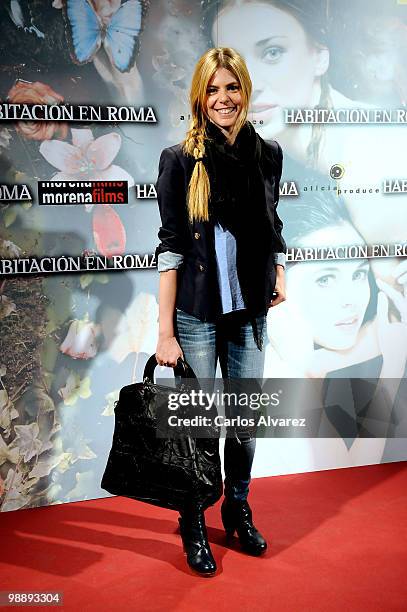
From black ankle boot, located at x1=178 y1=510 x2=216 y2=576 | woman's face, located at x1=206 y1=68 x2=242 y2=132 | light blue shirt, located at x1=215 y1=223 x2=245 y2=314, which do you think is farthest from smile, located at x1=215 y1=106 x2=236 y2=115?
black ankle boot, located at x1=178 y1=510 x2=216 y2=576

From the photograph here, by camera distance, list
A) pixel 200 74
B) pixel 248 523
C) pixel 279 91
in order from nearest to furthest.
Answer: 1. pixel 200 74
2. pixel 248 523
3. pixel 279 91

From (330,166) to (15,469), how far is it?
5.92 feet

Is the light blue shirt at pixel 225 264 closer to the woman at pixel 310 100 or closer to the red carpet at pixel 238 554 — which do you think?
the red carpet at pixel 238 554

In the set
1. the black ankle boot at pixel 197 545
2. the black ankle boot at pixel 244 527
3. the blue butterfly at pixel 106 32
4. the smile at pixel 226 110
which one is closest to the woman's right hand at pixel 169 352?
the black ankle boot at pixel 197 545

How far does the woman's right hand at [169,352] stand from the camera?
2.56m

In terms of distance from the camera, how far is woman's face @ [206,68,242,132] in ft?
8.23

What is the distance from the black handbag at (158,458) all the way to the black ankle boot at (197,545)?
9cm

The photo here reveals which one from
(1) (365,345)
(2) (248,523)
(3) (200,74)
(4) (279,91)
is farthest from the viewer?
(1) (365,345)

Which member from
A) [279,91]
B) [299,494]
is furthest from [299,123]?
[299,494]

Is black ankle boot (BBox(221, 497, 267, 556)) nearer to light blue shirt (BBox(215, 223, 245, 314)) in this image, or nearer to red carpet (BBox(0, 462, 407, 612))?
red carpet (BBox(0, 462, 407, 612))

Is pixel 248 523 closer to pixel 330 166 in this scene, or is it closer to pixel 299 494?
pixel 299 494

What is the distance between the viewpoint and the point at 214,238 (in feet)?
8.38

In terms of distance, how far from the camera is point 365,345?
3717mm

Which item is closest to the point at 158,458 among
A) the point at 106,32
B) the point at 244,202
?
the point at 244,202
